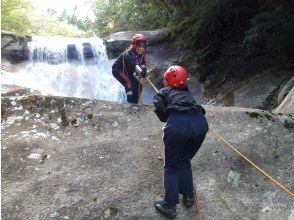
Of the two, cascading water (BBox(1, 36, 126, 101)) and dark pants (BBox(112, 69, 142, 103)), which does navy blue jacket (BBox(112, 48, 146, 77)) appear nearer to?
dark pants (BBox(112, 69, 142, 103))

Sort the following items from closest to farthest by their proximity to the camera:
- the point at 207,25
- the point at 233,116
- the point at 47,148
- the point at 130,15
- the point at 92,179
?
Result: the point at 92,179 < the point at 47,148 < the point at 233,116 < the point at 207,25 < the point at 130,15

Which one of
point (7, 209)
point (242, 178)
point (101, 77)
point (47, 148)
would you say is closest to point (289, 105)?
point (242, 178)

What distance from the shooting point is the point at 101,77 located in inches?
602

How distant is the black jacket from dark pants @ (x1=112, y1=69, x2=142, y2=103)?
107 inches

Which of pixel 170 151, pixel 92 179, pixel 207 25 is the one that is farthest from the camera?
pixel 207 25

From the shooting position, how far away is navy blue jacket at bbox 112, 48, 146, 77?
24.7 ft

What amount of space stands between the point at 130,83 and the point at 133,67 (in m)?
0.35

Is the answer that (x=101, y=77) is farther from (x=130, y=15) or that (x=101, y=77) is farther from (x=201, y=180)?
(x=201, y=180)

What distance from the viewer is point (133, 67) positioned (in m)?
7.56

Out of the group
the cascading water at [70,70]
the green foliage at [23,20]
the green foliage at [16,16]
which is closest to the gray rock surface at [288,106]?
the cascading water at [70,70]

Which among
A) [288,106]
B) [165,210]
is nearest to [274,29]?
[288,106]

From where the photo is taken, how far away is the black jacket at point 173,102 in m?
4.82

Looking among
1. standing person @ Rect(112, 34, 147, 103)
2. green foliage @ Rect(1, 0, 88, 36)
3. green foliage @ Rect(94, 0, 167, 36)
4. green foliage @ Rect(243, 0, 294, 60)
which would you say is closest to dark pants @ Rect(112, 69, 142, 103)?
standing person @ Rect(112, 34, 147, 103)

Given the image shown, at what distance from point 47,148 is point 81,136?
558 millimetres
